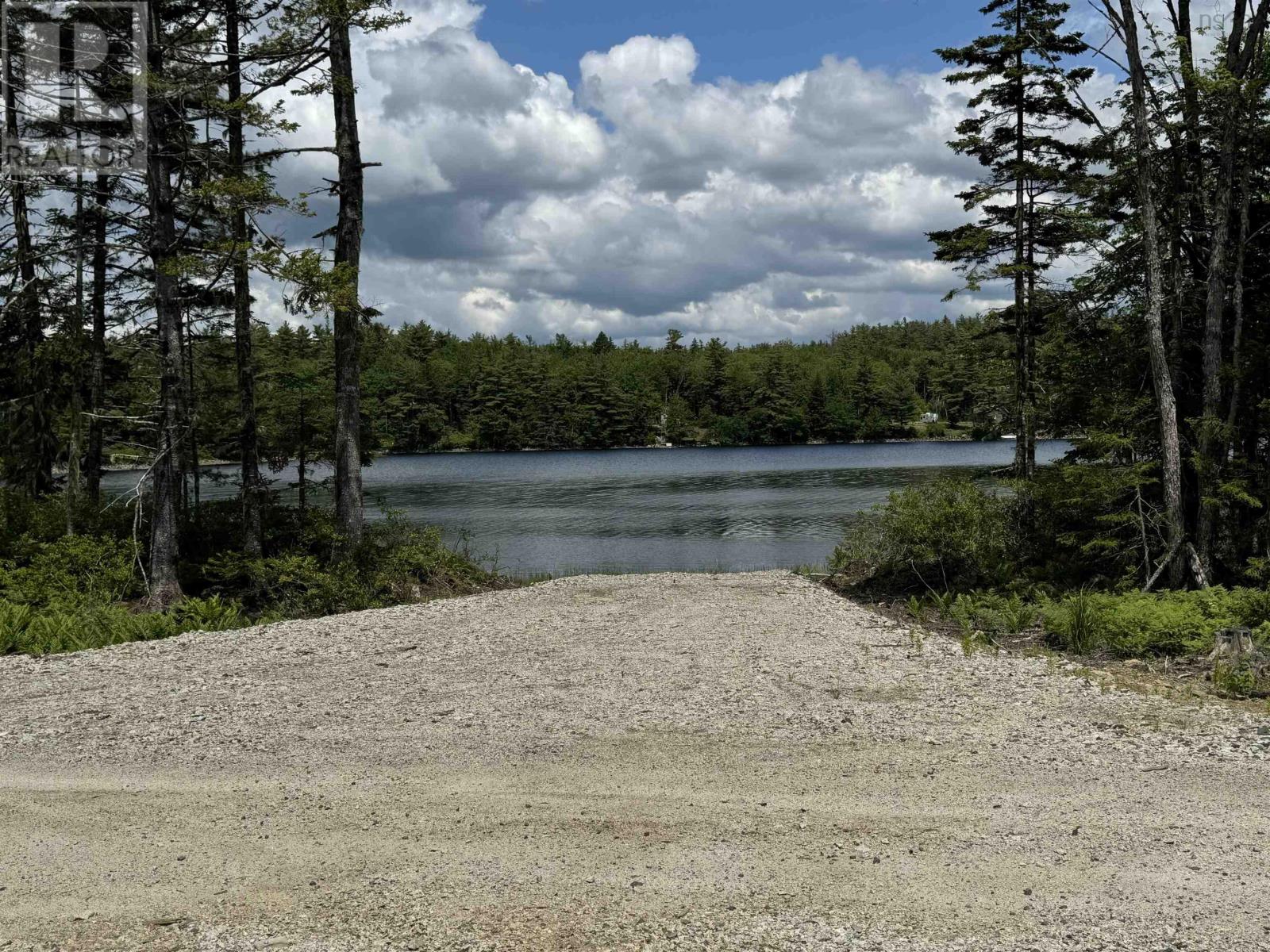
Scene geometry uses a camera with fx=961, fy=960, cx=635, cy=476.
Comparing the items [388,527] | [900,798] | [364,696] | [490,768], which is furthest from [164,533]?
[900,798]

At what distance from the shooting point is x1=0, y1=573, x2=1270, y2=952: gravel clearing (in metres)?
4.27

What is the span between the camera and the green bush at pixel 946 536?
50.5 feet

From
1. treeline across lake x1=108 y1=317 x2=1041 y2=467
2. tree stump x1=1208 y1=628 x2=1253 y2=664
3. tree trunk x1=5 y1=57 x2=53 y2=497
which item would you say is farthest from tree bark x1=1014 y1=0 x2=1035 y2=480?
treeline across lake x1=108 y1=317 x2=1041 y2=467

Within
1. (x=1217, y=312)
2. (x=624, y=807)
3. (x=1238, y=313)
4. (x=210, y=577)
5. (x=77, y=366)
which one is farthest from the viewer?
(x=77, y=366)

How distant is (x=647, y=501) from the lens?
45250 millimetres

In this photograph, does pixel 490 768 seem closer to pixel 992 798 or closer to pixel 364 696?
pixel 364 696

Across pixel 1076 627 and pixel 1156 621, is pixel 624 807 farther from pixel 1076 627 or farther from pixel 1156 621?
pixel 1156 621

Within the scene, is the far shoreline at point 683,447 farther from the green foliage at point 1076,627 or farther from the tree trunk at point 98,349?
the green foliage at point 1076,627

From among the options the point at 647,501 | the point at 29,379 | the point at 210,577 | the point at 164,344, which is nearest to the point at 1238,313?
the point at 164,344

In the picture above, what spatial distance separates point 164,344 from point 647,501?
32.9m

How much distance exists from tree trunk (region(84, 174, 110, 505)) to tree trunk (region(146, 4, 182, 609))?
3270mm

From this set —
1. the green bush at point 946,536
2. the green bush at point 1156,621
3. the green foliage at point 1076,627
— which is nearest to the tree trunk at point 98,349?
the green bush at point 946,536

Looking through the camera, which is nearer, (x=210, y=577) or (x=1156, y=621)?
(x=1156, y=621)

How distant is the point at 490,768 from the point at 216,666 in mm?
4178
